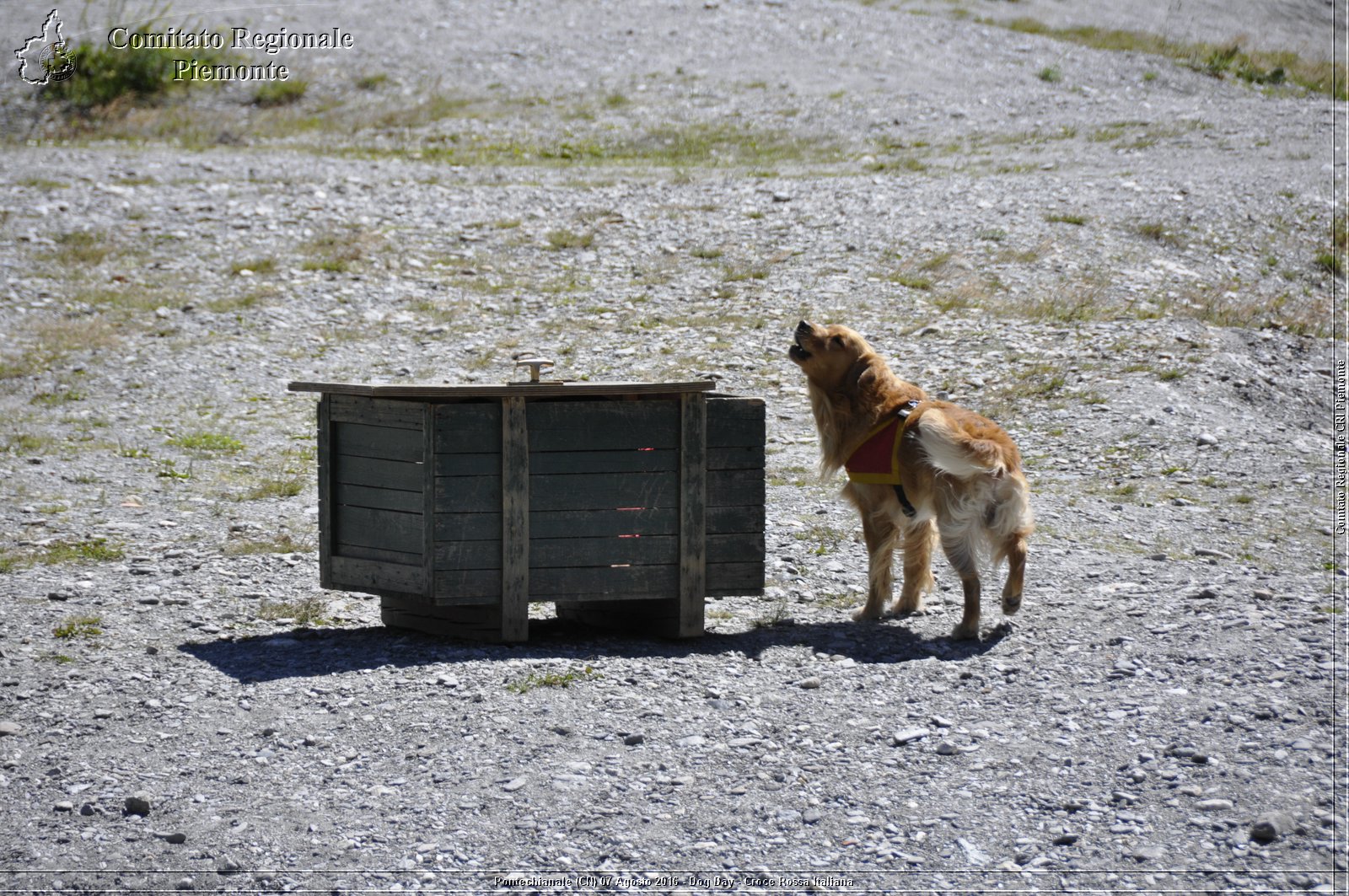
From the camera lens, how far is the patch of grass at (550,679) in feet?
19.1

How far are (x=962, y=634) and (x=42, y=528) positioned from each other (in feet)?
20.5

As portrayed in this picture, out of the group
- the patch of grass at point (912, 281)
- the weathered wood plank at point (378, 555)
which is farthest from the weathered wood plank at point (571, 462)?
the patch of grass at point (912, 281)

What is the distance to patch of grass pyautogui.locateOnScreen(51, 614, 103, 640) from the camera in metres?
6.53

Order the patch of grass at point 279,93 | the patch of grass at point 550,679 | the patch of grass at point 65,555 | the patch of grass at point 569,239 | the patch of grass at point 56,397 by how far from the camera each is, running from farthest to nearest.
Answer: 1. the patch of grass at point 279,93
2. the patch of grass at point 569,239
3. the patch of grass at point 56,397
4. the patch of grass at point 65,555
5. the patch of grass at point 550,679

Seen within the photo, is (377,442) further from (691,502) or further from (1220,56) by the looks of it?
(1220,56)

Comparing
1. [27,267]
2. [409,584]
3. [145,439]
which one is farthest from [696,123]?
[409,584]

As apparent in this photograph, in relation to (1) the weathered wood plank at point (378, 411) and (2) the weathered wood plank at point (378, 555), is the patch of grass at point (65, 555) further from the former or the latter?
(1) the weathered wood plank at point (378, 411)

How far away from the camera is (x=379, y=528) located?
6598 millimetres

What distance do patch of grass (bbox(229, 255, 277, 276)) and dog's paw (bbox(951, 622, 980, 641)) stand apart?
10.7 metres

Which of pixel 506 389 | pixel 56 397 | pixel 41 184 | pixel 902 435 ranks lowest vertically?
pixel 56 397

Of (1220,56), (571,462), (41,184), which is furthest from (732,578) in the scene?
(1220,56)

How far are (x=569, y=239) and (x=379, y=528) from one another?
9.65m

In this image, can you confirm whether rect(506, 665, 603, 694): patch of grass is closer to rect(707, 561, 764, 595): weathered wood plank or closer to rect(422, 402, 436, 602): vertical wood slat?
rect(422, 402, 436, 602): vertical wood slat

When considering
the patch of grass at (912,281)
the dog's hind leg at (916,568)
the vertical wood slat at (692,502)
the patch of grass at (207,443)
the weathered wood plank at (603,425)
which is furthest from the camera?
the patch of grass at (912,281)
